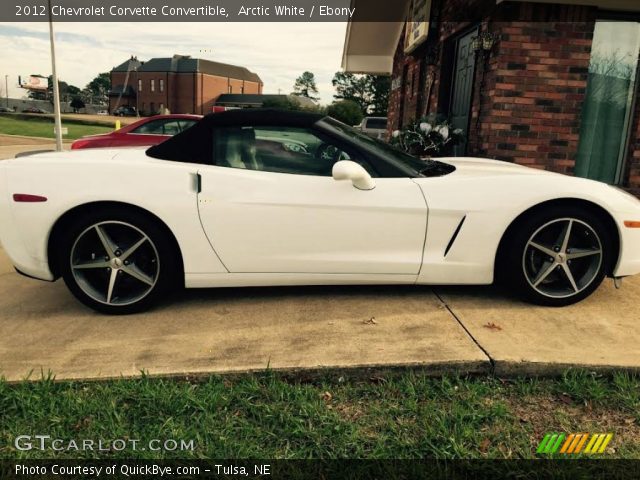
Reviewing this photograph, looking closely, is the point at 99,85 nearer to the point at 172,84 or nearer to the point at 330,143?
the point at 172,84

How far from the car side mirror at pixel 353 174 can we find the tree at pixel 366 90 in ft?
275

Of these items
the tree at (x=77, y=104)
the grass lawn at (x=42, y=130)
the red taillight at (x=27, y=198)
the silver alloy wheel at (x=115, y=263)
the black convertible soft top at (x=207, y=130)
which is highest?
the tree at (x=77, y=104)

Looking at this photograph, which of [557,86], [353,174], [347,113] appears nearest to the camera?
[353,174]

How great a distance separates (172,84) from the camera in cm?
8762

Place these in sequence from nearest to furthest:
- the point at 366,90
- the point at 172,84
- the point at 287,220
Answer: the point at 287,220, the point at 172,84, the point at 366,90

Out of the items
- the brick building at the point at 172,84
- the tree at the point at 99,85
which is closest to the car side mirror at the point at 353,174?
the brick building at the point at 172,84

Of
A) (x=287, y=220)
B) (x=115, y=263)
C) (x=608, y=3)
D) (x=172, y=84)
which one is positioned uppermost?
(x=172, y=84)

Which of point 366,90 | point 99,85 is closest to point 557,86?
point 366,90

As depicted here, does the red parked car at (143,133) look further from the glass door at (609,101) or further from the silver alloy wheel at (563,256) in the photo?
the silver alloy wheel at (563,256)

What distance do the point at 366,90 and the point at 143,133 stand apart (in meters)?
93.7

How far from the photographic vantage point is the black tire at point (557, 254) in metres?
3.31

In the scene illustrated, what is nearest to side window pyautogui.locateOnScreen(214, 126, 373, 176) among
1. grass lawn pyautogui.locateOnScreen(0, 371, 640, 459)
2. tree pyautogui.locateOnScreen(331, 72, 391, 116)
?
grass lawn pyautogui.locateOnScreen(0, 371, 640, 459)

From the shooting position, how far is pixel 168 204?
10.6ft

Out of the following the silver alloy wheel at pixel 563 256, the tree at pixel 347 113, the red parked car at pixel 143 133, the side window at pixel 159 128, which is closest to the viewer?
the silver alloy wheel at pixel 563 256
